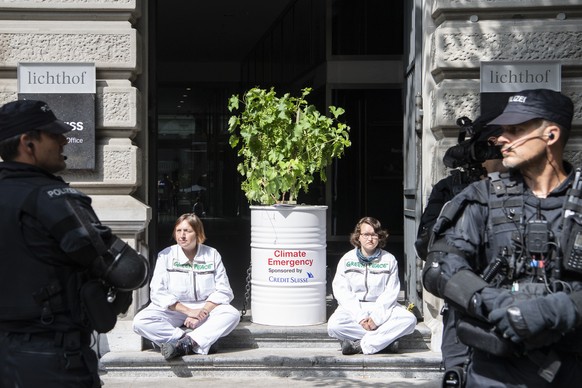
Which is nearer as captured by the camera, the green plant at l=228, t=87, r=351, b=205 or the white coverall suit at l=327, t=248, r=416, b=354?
the white coverall suit at l=327, t=248, r=416, b=354

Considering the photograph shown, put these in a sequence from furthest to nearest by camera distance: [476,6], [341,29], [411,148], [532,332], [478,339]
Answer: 1. [341,29]
2. [411,148]
3. [476,6]
4. [478,339]
5. [532,332]

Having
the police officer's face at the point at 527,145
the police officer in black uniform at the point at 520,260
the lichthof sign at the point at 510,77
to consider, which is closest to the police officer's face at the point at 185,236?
the lichthof sign at the point at 510,77

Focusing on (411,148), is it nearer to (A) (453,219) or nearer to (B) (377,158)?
(A) (453,219)

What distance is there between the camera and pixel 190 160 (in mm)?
26625

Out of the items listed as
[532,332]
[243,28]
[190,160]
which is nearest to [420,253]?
[532,332]

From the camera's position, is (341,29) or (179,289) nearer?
(179,289)

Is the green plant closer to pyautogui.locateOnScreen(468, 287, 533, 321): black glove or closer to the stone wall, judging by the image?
the stone wall

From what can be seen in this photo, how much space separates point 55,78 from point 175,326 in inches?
92.2

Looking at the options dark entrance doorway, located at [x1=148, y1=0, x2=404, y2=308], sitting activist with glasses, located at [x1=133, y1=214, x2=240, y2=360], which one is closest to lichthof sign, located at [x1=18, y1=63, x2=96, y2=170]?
sitting activist with glasses, located at [x1=133, y1=214, x2=240, y2=360]

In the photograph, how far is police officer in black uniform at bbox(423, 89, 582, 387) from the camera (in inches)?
128

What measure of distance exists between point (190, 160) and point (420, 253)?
21.4 metres

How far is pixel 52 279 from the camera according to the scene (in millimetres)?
3668

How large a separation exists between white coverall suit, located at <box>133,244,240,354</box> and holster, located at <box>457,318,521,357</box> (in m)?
4.50

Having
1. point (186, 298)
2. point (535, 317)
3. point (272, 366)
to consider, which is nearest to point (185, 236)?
point (186, 298)
